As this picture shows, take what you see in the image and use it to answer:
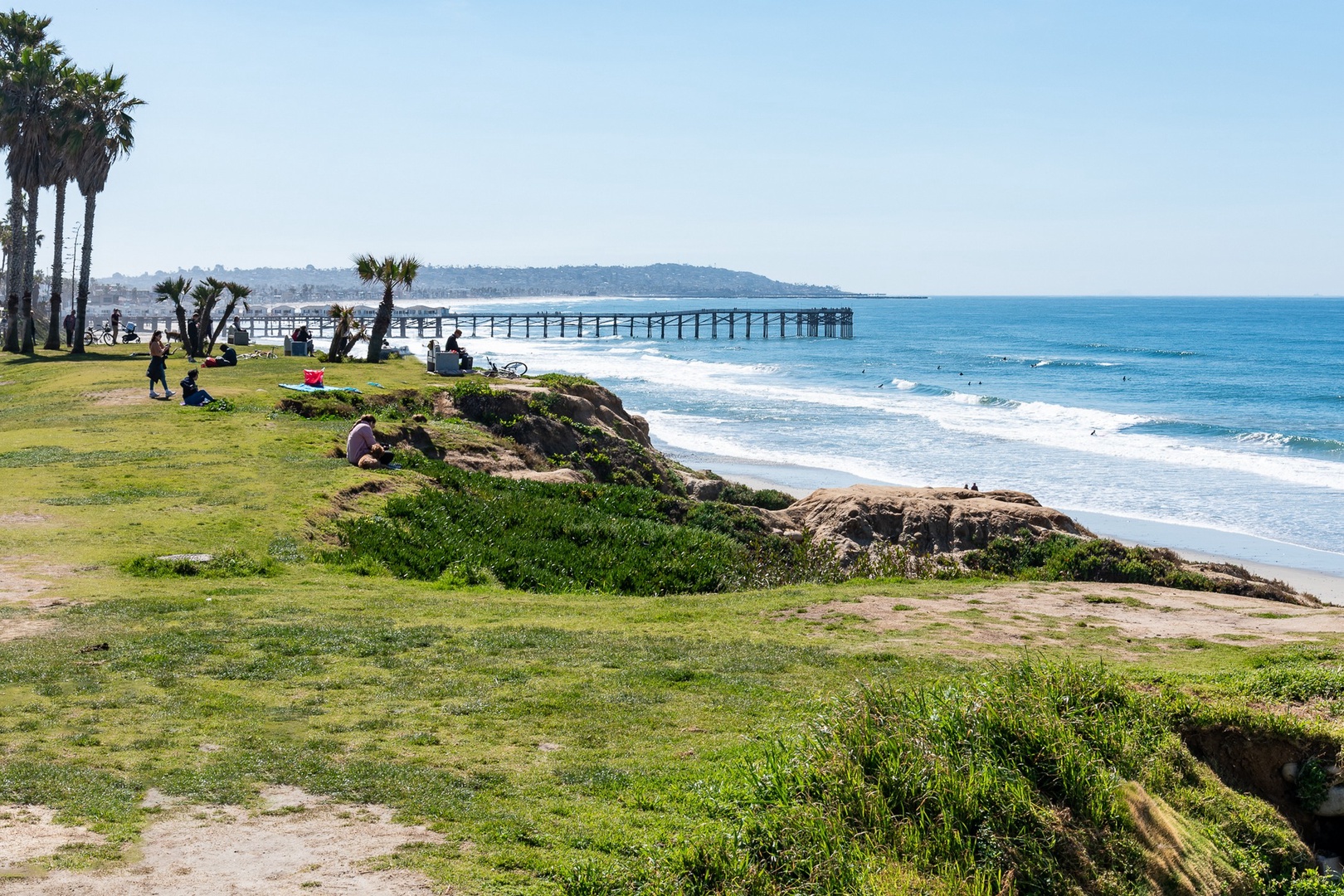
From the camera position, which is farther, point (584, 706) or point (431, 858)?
point (584, 706)

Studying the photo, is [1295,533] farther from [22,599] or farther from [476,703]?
[22,599]

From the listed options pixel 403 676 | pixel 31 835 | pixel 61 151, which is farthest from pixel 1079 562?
pixel 61 151

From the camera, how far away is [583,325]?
513ft

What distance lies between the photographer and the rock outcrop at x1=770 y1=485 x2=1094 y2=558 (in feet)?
60.3

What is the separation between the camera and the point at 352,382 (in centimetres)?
2883

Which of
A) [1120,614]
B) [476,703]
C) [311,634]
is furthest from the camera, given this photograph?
[1120,614]

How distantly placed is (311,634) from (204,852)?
4.42m

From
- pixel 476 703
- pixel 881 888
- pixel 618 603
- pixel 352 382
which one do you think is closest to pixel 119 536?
pixel 618 603

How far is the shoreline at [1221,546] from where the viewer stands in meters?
23.1

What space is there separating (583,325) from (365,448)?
5447 inches

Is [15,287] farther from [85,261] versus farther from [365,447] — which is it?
[365,447]

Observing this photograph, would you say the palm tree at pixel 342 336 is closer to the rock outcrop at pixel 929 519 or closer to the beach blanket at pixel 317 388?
the beach blanket at pixel 317 388

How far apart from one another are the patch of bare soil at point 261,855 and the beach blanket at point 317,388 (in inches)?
789

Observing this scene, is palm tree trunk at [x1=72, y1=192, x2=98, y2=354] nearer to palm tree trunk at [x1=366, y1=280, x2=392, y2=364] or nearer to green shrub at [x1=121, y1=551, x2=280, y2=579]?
palm tree trunk at [x1=366, y1=280, x2=392, y2=364]
